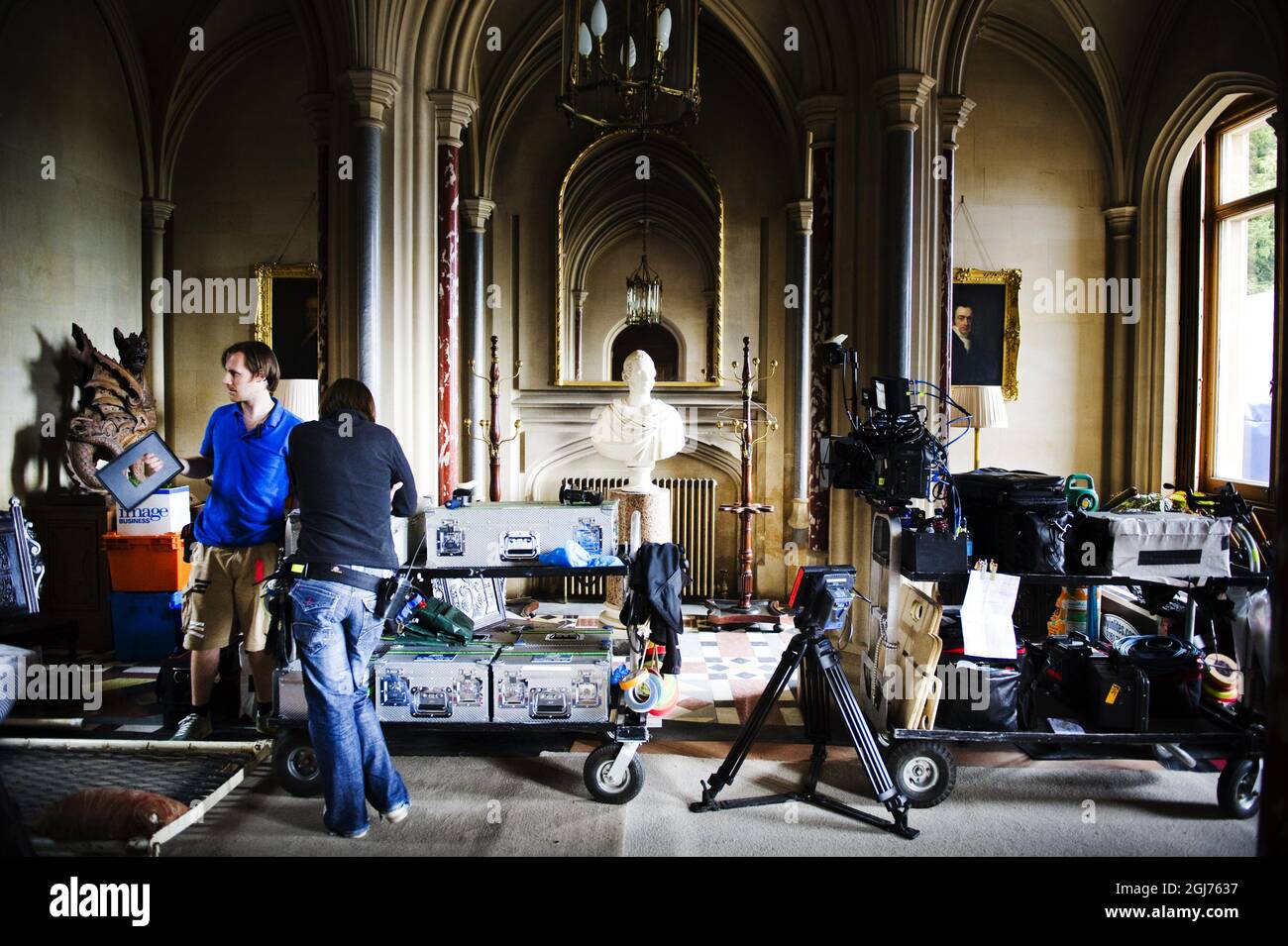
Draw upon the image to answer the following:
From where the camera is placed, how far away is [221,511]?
4.01 meters

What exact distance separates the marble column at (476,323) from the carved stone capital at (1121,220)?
5828 millimetres

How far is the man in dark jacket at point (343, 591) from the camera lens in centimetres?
316

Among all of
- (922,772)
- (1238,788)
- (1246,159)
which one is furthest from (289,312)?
A: (1246,159)

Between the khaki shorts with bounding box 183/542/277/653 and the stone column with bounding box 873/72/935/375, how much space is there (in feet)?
11.6

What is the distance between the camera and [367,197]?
17.8 ft

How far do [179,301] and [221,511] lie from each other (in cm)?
584

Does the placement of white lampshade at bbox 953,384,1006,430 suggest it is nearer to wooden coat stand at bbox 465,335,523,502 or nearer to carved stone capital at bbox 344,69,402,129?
wooden coat stand at bbox 465,335,523,502

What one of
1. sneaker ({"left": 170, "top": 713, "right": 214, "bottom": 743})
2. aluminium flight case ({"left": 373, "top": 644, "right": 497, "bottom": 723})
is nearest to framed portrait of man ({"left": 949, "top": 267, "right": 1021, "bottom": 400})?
aluminium flight case ({"left": 373, "top": 644, "right": 497, "bottom": 723})

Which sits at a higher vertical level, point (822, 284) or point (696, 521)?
point (822, 284)

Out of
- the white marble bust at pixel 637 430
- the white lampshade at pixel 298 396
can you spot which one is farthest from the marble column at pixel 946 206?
the white lampshade at pixel 298 396

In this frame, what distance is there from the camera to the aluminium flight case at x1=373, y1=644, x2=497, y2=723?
3.87 metres

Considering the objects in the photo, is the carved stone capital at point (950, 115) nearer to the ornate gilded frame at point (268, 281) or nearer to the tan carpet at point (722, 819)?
the tan carpet at point (722, 819)

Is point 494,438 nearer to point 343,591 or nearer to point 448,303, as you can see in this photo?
point 448,303

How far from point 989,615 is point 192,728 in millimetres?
3507
